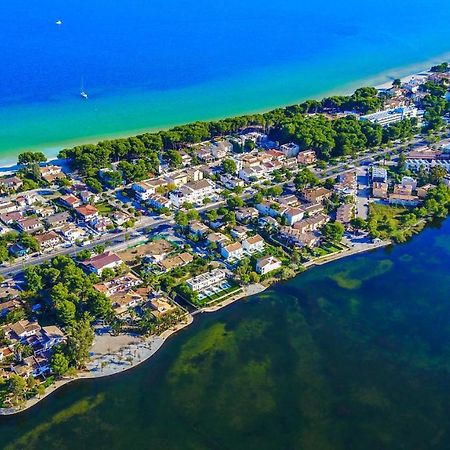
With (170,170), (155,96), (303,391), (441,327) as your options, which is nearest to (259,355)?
(303,391)

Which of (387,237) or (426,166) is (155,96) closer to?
(426,166)

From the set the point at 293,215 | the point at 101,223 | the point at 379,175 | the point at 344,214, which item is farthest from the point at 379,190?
the point at 101,223

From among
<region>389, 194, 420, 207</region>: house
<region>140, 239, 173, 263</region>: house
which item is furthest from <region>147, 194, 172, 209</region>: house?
<region>389, 194, 420, 207</region>: house

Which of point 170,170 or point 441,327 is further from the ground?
point 170,170

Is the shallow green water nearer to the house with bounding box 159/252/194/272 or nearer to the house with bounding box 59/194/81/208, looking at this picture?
the house with bounding box 159/252/194/272

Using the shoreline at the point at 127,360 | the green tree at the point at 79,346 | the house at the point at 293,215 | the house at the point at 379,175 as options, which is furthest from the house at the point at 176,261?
the house at the point at 379,175

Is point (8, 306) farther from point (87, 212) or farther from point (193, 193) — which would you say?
point (193, 193)
